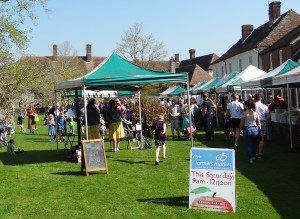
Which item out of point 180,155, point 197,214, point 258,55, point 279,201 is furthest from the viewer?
point 258,55

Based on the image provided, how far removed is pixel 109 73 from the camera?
450 inches

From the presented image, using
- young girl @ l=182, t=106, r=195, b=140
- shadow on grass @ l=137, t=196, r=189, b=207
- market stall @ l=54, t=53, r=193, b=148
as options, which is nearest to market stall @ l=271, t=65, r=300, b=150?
market stall @ l=54, t=53, r=193, b=148

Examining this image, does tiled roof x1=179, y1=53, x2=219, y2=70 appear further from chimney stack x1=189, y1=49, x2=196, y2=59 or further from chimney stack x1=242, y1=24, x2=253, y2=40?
chimney stack x1=242, y1=24, x2=253, y2=40

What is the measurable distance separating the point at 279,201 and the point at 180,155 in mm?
5630

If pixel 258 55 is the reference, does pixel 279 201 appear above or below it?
below

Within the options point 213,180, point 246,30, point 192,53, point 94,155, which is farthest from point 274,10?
point 192,53

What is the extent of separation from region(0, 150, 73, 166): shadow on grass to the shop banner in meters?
6.54

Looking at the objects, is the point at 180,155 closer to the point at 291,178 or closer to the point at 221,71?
the point at 291,178

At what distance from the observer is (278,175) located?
9.06m

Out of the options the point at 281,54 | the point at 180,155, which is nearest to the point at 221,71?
the point at 281,54

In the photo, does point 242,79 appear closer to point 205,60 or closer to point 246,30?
point 246,30

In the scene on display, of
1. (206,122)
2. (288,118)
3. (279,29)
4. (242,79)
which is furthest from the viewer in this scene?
(279,29)

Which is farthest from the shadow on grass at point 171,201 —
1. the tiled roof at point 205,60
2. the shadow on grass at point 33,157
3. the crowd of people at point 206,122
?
the tiled roof at point 205,60

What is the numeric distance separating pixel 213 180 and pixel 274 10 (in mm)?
38621
